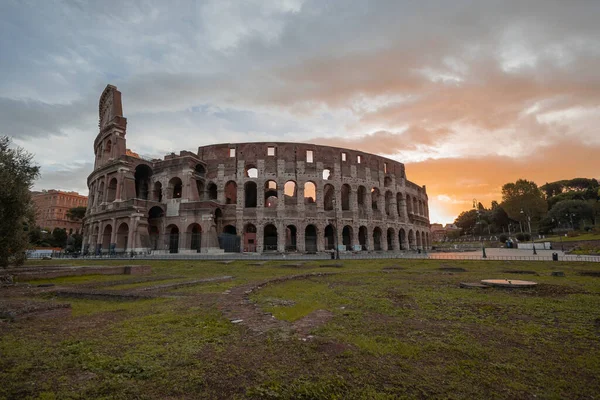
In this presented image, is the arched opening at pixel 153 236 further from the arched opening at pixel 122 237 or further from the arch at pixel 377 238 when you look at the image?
the arch at pixel 377 238

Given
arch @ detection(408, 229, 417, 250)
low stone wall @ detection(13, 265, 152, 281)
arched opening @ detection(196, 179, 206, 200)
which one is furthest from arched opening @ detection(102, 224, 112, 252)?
arch @ detection(408, 229, 417, 250)

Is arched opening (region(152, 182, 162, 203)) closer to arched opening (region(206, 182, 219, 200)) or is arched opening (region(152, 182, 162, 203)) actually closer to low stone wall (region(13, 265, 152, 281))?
arched opening (region(206, 182, 219, 200))

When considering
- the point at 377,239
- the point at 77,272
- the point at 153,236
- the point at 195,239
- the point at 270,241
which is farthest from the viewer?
the point at 377,239

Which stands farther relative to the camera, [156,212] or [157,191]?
[157,191]

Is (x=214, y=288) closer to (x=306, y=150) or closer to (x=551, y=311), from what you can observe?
(x=551, y=311)

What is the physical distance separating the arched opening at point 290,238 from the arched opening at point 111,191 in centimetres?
2185

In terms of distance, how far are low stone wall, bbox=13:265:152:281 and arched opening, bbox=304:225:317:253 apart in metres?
22.9

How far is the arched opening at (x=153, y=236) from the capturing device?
36344 mm

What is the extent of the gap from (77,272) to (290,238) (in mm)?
28137

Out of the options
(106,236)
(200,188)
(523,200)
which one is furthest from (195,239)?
(523,200)

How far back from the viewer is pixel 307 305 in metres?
A: 7.36

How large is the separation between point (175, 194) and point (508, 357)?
137 ft

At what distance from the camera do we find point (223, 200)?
3762 cm

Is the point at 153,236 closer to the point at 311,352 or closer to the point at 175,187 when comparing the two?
the point at 175,187
